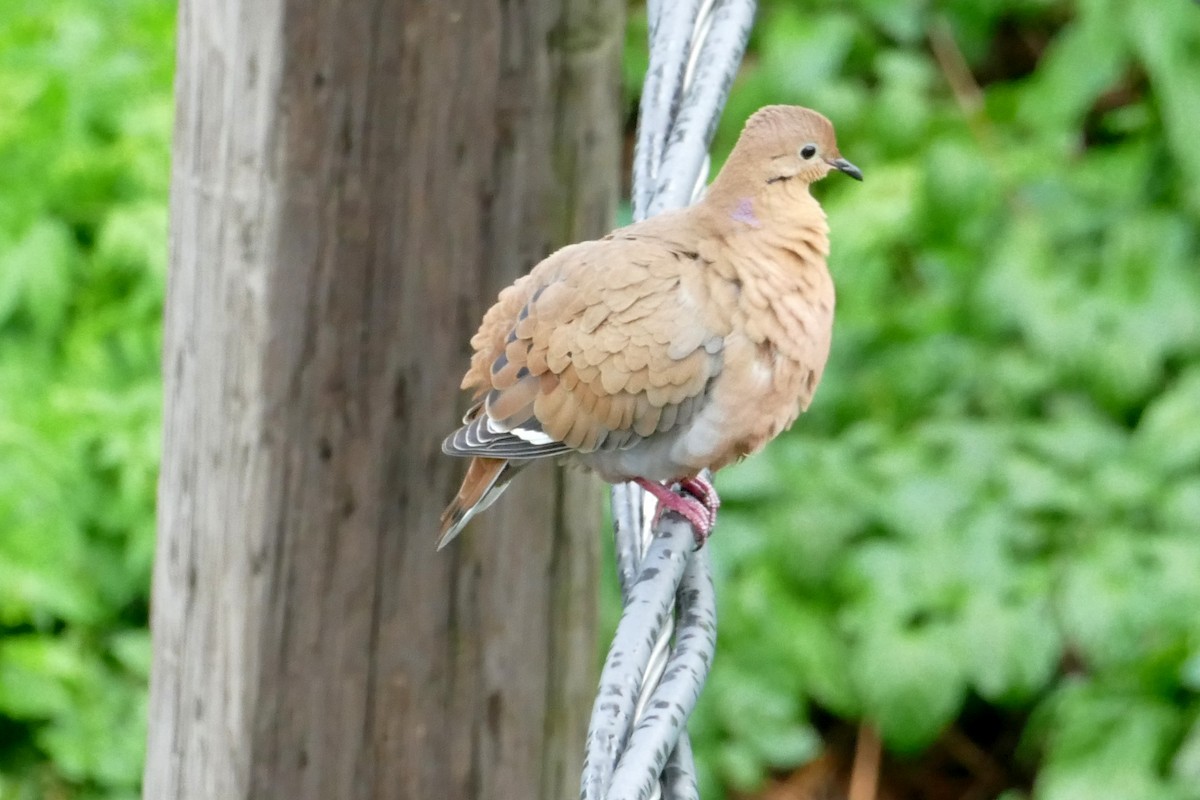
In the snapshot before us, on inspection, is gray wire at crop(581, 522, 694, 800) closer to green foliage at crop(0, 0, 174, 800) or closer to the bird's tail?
the bird's tail

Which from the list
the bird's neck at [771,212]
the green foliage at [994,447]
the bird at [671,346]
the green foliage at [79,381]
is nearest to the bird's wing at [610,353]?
the bird at [671,346]

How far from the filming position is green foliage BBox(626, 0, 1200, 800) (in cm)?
307

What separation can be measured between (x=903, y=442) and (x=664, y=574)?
2.12 meters

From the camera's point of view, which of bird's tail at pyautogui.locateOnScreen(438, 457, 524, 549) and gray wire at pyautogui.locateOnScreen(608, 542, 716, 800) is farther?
bird's tail at pyautogui.locateOnScreen(438, 457, 524, 549)

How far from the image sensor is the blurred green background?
10.2 feet

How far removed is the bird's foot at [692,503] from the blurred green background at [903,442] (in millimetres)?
854

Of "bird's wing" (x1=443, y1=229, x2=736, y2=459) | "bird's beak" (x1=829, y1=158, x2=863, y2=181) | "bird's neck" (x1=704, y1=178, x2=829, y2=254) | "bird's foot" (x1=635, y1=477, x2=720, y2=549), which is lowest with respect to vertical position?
"bird's foot" (x1=635, y1=477, x2=720, y2=549)

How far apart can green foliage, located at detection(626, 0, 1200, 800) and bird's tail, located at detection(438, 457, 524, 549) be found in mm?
1422

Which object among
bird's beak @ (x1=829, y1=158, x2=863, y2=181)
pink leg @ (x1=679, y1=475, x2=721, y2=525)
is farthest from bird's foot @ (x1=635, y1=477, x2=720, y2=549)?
bird's beak @ (x1=829, y1=158, x2=863, y2=181)

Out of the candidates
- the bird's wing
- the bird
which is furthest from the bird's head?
the bird's wing

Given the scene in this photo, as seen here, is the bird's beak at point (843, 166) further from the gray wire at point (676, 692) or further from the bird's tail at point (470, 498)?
the gray wire at point (676, 692)

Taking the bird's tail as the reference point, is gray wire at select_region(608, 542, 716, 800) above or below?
below

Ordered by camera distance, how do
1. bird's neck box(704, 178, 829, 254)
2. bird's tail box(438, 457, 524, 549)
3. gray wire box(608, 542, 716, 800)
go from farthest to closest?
bird's neck box(704, 178, 829, 254)
bird's tail box(438, 457, 524, 549)
gray wire box(608, 542, 716, 800)

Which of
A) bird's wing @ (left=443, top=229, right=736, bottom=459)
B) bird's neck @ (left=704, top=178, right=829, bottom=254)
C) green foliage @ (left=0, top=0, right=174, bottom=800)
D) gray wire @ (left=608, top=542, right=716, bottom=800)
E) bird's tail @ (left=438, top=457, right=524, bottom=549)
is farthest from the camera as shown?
green foliage @ (left=0, top=0, right=174, bottom=800)
